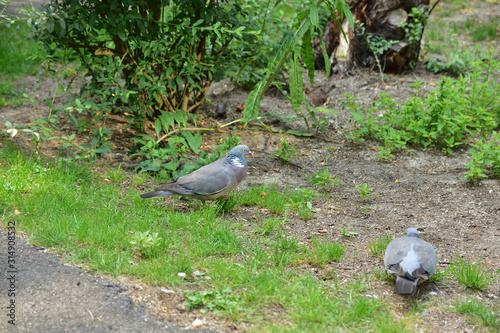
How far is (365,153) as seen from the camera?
5.74m

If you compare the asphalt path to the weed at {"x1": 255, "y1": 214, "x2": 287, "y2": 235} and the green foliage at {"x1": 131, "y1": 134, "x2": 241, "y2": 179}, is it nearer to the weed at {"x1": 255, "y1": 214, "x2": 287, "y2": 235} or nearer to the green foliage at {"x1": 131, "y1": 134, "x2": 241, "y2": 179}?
the weed at {"x1": 255, "y1": 214, "x2": 287, "y2": 235}

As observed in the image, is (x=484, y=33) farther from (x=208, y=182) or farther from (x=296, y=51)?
(x=208, y=182)

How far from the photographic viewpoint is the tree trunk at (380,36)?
24.3ft

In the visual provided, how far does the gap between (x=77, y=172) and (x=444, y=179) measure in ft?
11.8

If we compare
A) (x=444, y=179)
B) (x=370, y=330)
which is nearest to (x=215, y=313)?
(x=370, y=330)

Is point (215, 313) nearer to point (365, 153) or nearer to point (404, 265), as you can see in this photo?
point (404, 265)

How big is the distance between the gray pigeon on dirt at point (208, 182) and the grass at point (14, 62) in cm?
338

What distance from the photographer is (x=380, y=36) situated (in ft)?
24.6

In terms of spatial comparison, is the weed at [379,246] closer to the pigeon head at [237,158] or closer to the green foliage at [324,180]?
the green foliage at [324,180]

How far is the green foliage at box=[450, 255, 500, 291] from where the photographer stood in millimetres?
3359

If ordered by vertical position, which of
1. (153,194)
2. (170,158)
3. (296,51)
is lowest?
(170,158)

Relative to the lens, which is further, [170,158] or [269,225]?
[170,158]

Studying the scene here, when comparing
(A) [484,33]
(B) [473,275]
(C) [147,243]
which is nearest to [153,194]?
(C) [147,243]

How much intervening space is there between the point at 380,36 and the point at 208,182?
4565 mm
